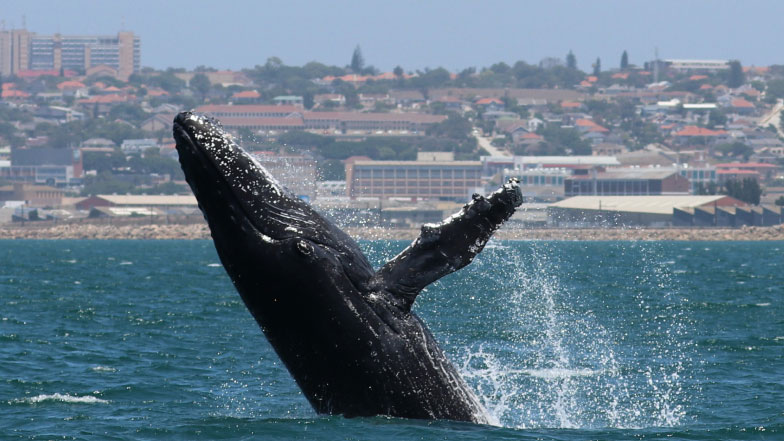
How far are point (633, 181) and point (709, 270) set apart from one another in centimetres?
11745

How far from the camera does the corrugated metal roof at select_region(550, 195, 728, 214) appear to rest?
155m

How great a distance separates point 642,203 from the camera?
6348 inches

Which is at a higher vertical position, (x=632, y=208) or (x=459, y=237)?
(x=459, y=237)

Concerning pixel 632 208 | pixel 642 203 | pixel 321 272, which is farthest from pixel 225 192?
pixel 642 203

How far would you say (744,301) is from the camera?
132 feet

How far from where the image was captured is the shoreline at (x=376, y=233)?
14925 cm

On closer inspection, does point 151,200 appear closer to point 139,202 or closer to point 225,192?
point 139,202

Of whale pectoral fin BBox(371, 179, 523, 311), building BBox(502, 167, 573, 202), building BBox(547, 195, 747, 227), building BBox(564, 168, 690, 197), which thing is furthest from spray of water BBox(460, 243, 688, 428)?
building BBox(502, 167, 573, 202)

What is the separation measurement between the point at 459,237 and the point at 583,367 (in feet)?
38.2

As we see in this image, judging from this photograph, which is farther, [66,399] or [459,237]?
[66,399]

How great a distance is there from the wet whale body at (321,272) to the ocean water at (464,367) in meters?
0.41

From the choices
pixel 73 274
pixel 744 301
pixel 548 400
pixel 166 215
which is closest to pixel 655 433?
pixel 548 400

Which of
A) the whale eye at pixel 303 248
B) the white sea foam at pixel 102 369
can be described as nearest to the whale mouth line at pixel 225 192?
the whale eye at pixel 303 248

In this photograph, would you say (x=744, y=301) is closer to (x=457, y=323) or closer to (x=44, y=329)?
(x=457, y=323)
